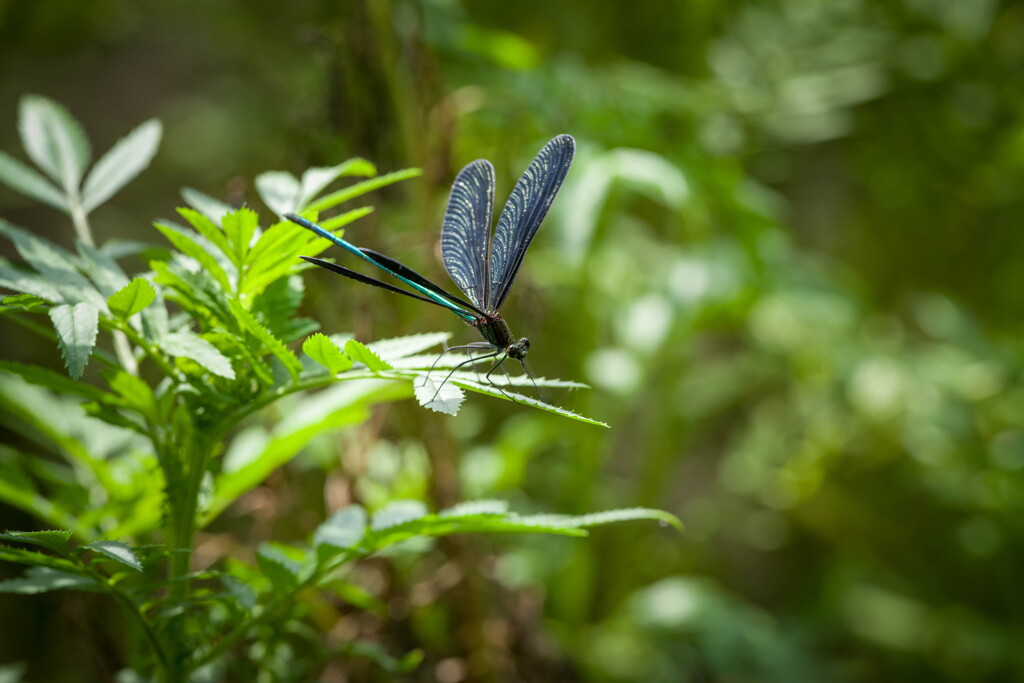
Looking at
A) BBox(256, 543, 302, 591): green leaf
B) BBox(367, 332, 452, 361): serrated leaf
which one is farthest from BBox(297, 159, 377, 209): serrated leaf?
BBox(256, 543, 302, 591): green leaf

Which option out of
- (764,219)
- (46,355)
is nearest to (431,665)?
(764,219)

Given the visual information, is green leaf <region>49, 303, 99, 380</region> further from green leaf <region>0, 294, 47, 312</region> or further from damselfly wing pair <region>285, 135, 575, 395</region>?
damselfly wing pair <region>285, 135, 575, 395</region>

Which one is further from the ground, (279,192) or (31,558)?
(279,192)

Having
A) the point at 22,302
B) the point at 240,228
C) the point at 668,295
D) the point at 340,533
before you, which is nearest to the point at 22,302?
the point at 22,302

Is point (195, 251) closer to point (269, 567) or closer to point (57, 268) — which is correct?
point (57, 268)

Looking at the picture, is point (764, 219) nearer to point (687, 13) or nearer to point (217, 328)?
point (687, 13)

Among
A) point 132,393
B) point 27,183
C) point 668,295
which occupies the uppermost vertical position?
point 27,183

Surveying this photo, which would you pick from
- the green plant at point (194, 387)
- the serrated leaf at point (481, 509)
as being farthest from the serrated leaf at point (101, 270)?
the serrated leaf at point (481, 509)
